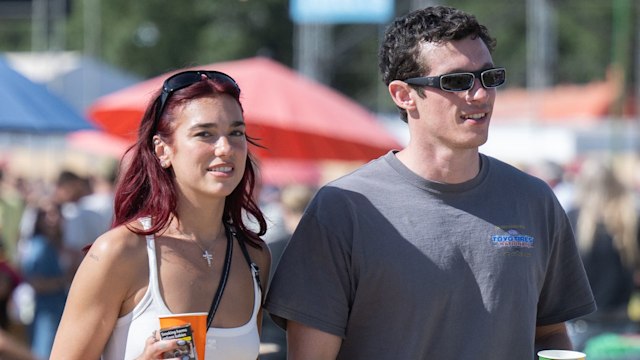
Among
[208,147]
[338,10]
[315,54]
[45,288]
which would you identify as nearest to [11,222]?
[45,288]

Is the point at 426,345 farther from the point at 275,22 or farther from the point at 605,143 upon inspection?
the point at 275,22

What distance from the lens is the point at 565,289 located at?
3.31m

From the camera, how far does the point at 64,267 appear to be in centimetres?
811

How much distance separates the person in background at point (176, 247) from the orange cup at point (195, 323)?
67mm

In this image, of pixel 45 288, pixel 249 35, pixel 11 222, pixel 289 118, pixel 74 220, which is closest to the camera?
pixel 45 288

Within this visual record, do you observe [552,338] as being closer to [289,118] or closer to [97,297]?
[97,297]

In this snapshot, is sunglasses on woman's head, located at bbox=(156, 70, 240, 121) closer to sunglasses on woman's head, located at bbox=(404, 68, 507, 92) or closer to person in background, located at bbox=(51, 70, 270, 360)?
person in background, located at bbox=(51, 70, 270, 360)

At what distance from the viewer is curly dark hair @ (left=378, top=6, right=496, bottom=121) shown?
305cm

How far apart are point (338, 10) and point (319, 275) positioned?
12.7m

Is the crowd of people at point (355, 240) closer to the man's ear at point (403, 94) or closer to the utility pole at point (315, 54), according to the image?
the man's ear at point (403, 94)

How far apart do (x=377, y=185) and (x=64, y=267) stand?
5457 mm

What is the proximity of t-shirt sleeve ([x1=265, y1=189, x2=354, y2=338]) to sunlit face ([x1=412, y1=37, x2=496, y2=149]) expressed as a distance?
347mm

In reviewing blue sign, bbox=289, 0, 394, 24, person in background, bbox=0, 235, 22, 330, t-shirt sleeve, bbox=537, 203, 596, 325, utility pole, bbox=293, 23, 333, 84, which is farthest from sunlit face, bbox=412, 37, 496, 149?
utility pole, bbox=293, 23, 333, 84

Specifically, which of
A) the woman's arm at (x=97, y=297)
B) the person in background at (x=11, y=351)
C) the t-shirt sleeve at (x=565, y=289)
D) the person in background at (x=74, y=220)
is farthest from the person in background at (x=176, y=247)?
the person in background at (x=74, y=220)
